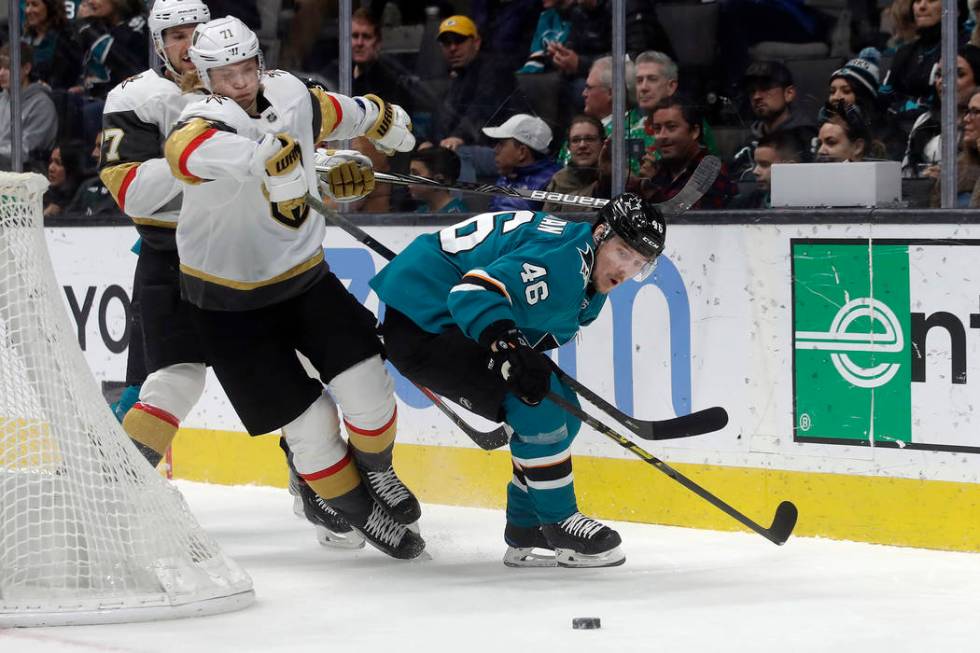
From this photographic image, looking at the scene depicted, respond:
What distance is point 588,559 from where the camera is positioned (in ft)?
11.8

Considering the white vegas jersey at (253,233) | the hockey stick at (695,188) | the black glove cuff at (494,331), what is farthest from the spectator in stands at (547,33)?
the black glove cuff at (494,331)

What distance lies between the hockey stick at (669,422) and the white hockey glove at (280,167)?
678 mm

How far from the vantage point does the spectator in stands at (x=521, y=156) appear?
4.43 meters

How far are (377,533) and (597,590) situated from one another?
61cm

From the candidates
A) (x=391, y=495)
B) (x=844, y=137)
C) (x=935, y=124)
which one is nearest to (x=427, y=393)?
(x=391, y=495)

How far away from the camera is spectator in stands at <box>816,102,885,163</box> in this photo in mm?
3896

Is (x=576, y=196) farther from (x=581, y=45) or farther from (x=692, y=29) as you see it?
(x=692, y=29)

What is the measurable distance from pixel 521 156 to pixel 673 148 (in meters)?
0.49

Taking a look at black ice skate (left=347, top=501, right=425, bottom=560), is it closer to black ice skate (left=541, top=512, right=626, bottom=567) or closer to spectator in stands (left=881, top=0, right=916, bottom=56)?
black ice skate (left=541, top=512, right=626, bottom=567)

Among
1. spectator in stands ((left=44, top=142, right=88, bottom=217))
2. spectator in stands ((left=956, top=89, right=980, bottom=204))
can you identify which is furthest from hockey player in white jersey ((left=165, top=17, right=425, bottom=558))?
spectator in stands ((left=44, top=142, right=88, bottom=217))

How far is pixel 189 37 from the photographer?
3.74m

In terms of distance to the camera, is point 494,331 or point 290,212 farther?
point 290,212

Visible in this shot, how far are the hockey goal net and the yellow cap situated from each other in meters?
1.65

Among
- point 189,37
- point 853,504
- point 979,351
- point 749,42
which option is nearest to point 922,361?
point 979,351
